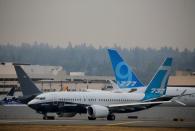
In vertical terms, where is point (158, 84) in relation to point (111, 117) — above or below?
above

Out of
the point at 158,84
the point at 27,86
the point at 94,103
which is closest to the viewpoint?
the point at 94,103

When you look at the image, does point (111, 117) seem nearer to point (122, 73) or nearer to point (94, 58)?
point (122, 73)

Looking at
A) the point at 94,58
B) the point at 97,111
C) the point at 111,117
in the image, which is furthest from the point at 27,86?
the point at 94,58

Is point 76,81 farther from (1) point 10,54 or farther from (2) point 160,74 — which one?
(2) point 160,74

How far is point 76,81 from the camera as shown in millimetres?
174375

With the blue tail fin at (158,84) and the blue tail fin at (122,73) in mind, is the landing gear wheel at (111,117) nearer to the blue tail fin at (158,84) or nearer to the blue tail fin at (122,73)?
the blue tail fin at (158,84)

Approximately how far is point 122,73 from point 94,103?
50442 millimetres

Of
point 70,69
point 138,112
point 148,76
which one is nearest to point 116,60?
point 148,76

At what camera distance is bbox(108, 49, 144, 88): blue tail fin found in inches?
4838

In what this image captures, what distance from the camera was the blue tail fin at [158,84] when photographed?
278 feet

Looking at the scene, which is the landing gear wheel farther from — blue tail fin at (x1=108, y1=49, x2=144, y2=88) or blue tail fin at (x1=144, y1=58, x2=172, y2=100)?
blue tail fin at (x1=108, y1=49, x2=144, y2=88)

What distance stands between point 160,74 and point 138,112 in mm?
10405

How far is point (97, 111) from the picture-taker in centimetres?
7494

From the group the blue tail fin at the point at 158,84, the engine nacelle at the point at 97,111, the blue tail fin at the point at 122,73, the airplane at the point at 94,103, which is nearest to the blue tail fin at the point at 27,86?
the airplane at the point at 94,103
